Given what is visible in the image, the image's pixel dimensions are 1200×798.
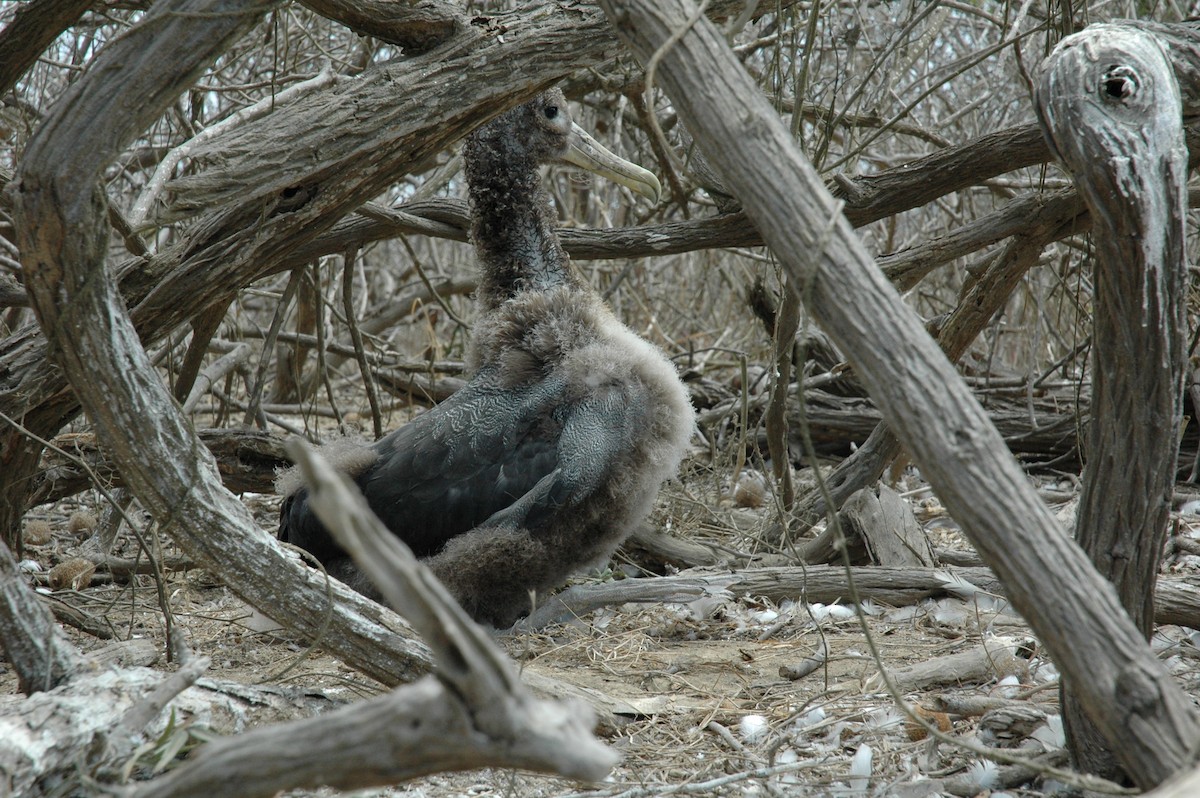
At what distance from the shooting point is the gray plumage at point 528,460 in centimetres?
420

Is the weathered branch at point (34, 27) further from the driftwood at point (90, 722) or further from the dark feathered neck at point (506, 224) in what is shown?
the dark feathered neck at point (506, 224)

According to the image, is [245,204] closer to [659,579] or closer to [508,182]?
[508,182]

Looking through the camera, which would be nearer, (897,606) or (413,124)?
(413,124)

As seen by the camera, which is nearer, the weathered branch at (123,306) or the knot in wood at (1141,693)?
the knot in wood at (1141,693)

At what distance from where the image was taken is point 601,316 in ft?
15.1

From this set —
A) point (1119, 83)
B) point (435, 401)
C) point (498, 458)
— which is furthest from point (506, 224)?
point (1119, 83)

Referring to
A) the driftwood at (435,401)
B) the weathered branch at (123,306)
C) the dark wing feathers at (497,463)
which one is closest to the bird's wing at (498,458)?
the dark wing feathers at (497,463)

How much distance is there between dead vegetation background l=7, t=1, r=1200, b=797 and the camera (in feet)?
9.87

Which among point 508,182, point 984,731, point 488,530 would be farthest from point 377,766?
point 508,182

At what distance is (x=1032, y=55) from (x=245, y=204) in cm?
589

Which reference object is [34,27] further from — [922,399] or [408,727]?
[922,399]

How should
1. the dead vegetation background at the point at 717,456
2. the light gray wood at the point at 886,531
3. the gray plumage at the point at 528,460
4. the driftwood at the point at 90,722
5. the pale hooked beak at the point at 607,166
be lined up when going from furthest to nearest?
1. the pale hooked beak at the point at 607,166
2. the light gray wood at the point at 886,531
3. the gray plumage at the point at 528,460
4. the dead vegetation background at the point at 717,456
5. the driftwood at the point at 90,722

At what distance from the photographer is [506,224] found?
4.71 m

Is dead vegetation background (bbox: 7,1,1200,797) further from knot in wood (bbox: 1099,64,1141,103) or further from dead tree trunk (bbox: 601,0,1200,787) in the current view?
knot in wood (bbox: 1099,64,1141,103)
